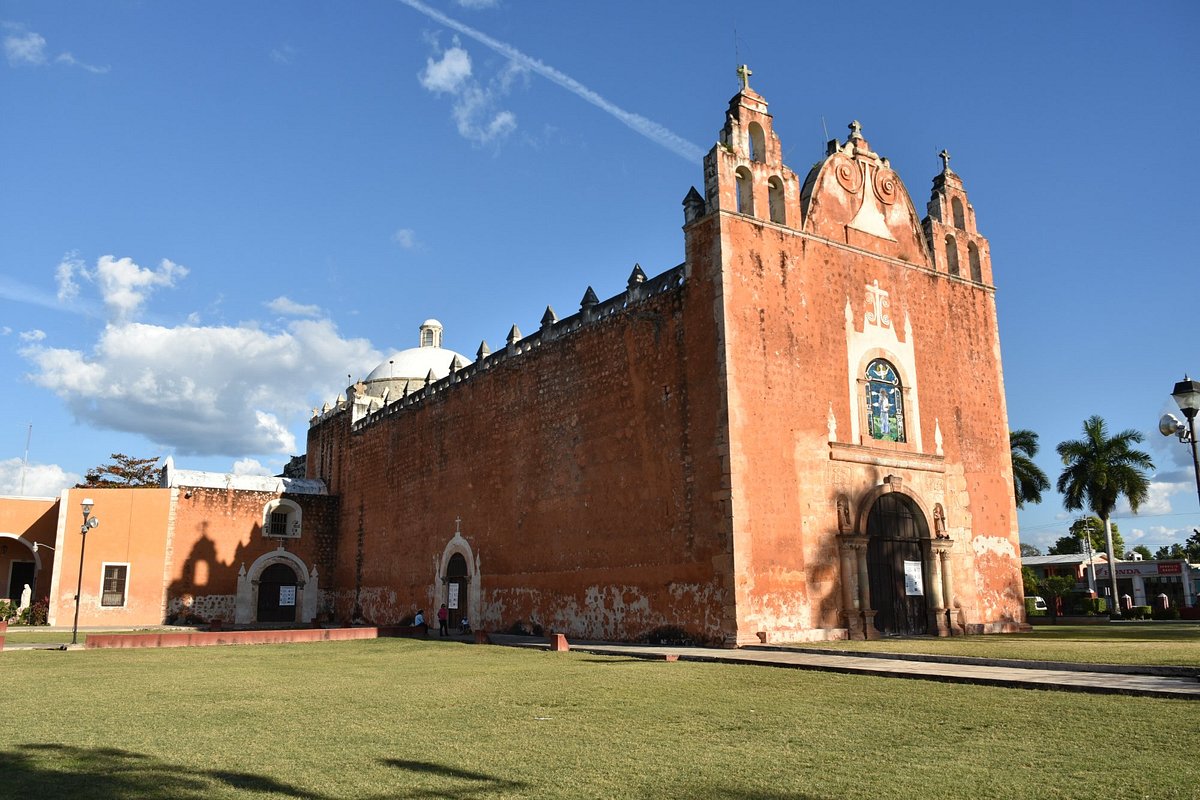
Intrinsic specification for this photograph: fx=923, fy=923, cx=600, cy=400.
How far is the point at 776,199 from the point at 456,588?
12.9 meters

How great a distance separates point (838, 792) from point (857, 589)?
12.6 m

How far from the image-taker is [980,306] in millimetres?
21203

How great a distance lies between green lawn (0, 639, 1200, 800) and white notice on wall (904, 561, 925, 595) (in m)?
8.08

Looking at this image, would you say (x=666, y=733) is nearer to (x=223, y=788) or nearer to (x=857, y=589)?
(x=223, y=788)

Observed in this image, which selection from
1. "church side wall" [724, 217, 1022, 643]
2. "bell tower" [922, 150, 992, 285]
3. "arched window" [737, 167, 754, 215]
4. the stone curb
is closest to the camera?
the stone curb

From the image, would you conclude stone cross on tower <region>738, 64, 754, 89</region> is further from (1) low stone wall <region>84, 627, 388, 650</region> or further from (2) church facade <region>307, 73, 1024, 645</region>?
(1) low stone wall <region>84, 627, 388, 650</region>

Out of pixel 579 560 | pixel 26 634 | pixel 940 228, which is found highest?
pixel 940 228

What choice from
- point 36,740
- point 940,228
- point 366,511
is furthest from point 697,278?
point 366,511

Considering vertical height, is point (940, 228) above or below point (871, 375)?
above

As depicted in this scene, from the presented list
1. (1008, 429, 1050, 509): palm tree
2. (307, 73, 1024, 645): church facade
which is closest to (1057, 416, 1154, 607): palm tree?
(1008, 429, 1050, 509): palm tree

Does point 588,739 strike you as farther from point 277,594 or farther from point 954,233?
point 277,594

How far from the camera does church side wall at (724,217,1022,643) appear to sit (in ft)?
52.4

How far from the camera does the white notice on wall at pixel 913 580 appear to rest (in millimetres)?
17953

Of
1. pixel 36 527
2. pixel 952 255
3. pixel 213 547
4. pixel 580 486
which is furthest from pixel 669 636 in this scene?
pixel 36 527
